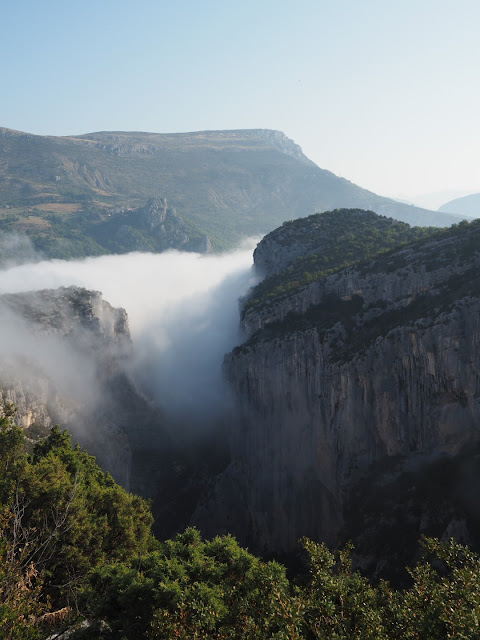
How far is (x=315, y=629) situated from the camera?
1722 cm

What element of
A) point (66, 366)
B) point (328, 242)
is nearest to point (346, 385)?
point (328, 242)

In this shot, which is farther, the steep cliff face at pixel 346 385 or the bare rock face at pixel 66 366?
the bare rock face at pixel 66 366

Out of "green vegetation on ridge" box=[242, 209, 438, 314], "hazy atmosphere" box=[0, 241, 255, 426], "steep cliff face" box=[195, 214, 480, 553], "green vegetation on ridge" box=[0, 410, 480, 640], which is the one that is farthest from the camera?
"hazy atmosphere" box=[0, 241, 255, 426]

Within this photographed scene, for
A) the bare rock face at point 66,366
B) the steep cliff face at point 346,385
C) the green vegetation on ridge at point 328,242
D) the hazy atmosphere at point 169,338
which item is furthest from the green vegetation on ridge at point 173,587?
the hazy atmosphere at point 169,338

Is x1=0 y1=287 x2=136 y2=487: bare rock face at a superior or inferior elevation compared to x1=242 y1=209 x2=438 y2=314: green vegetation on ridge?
inferior

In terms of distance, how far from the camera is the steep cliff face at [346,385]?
43000 millimetres

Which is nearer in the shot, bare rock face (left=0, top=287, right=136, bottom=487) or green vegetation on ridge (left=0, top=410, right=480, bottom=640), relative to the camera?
green vegetation on ridge (left=0, top=410, right=480, bottom=640)

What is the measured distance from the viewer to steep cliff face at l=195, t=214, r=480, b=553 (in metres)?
43.0

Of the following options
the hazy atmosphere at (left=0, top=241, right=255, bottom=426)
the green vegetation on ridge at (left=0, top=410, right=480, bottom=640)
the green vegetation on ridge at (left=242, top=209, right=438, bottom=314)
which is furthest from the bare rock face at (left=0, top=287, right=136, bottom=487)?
the green vegetation on ridge at (left=0, top=410, right=480, bottom=640)

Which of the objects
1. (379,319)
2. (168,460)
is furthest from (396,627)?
(168,460)

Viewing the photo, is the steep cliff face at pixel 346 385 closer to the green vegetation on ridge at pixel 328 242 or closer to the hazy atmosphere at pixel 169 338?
the green vegetation on ridge at pixel 328 242

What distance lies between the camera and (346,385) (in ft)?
160

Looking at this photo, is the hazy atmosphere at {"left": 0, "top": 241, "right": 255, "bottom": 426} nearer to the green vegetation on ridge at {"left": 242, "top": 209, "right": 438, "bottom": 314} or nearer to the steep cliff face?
the green vegetation on ridge at {"left": 242, "top": 209, "right": 438, "bottom": 314}

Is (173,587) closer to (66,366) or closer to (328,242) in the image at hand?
(66,366)
